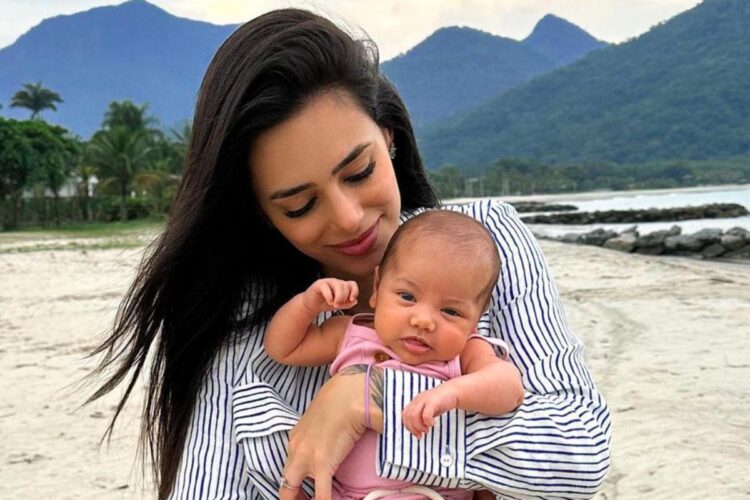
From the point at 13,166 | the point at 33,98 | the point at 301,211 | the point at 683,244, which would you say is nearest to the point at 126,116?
the point at 13,166

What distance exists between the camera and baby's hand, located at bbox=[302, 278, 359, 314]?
1.81 m

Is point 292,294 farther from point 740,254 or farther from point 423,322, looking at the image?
point 740,254

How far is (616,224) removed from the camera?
40625 mm

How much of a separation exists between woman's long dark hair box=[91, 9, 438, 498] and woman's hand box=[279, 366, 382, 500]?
398 millimetres

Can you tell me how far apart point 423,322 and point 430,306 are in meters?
0.08

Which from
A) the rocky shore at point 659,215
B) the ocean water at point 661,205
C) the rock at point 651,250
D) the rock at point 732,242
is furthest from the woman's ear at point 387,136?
the rocky shore at point 659,215

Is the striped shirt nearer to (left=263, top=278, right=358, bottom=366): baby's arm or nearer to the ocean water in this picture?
(left=263, top=278, right=358, bottom=366): baby's arm

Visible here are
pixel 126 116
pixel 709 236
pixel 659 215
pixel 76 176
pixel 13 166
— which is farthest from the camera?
pixel 126 116

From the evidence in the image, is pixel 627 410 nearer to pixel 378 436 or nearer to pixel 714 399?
pixel 714 399

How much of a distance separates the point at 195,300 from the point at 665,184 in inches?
4031

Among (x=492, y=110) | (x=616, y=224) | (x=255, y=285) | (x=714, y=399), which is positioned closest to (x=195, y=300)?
(x=255, y=285)

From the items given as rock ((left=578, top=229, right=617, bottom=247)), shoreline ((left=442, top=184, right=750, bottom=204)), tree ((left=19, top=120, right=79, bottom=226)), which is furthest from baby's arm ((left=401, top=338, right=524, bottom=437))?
shoreline ((left=442, top=184, right=750, bottom=204))

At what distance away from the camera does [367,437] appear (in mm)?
1769

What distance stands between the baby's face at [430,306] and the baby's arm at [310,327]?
10cm
